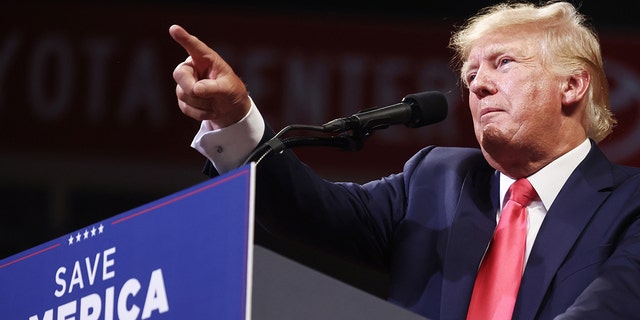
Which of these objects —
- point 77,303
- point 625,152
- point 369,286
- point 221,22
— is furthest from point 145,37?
point 77,303

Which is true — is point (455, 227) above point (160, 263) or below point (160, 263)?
below

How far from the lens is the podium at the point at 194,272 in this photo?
0.96 metres

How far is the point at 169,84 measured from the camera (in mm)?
3078

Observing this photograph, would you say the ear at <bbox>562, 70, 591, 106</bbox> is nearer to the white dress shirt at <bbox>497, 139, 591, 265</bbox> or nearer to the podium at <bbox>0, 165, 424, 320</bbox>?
the white dress shirt at <bbox>497, 139, 591, 265</bbox>

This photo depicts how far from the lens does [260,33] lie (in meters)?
3.14

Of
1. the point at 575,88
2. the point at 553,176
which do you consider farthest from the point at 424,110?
the point at 575,88

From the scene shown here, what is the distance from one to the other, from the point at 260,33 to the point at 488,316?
6.01ft

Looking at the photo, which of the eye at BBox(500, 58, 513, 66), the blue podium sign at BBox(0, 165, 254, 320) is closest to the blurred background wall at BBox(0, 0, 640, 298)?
the eye at BBox(500, 58, 513, 66)

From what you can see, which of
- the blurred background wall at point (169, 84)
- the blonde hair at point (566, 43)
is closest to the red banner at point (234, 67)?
the blurred background wall at point (169, 84)

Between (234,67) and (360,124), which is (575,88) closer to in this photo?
(360,124)

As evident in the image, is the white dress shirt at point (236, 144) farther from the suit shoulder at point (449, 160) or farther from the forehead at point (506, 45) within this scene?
the forehead at point (506, 45)

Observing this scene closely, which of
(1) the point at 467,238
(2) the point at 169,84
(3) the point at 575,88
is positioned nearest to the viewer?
(1) the point at 467,238

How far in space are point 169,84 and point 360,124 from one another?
5.92ft

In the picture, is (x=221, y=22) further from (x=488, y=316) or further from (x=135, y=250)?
(x=135, y=250)
